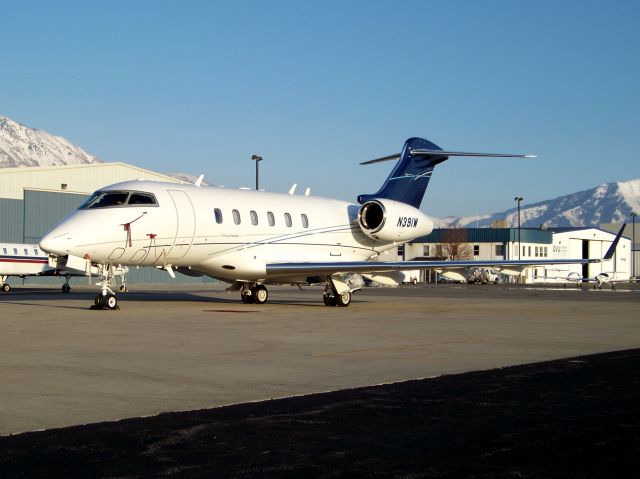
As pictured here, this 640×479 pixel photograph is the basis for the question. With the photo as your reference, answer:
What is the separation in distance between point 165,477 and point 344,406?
3057mm

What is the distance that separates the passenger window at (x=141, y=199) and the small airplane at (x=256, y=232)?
3 cm

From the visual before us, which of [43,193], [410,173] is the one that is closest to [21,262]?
[43,193]

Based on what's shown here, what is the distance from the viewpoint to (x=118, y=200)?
23.5 metres

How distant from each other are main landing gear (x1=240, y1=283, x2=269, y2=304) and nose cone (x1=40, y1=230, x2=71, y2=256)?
24.0ft

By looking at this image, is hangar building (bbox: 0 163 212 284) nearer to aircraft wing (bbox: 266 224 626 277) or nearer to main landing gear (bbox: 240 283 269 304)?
main landing gear (bbox: 240 283 269 304)

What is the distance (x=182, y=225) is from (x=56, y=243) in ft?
12.5

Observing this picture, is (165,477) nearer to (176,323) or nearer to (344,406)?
(344,406)

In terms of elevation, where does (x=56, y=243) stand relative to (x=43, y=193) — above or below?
below

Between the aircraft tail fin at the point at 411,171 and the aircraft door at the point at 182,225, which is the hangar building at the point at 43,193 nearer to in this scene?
the aircraft tail fin at the point at 411,171

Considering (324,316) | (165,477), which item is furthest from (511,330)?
(165,477)

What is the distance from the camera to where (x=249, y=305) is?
27375 mm

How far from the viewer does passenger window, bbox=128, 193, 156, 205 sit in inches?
930

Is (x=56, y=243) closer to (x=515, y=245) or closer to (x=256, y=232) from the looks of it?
(x=256, y=232)

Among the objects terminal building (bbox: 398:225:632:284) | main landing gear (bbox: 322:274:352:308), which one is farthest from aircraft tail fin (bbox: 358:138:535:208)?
terminal building (bbox: 398:225:632:284)
